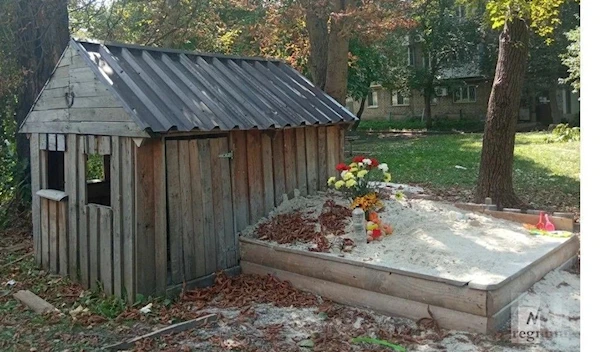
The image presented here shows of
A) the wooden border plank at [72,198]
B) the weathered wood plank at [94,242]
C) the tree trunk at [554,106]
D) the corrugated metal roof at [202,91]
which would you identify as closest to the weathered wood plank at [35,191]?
the wooden border plank at [72,198]

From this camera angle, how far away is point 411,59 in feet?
118

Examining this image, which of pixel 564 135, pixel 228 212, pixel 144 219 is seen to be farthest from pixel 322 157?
pixel 564 135

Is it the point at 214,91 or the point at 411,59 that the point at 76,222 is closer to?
the point at 214,91

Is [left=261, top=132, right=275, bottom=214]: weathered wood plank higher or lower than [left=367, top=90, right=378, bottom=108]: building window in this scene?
lower

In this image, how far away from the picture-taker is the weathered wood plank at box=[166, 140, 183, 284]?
19.6 feet

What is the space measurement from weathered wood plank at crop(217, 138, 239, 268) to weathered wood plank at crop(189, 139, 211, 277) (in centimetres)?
34

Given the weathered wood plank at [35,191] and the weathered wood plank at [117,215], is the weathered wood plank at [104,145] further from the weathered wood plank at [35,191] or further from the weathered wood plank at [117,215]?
the weathered wood plank at [35,191]

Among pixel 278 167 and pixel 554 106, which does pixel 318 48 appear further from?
pixel 554 106

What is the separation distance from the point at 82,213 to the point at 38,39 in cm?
541

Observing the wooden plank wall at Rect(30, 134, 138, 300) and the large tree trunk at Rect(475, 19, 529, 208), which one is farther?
the large tree trunk at Rect(475, 19, 529, 208)

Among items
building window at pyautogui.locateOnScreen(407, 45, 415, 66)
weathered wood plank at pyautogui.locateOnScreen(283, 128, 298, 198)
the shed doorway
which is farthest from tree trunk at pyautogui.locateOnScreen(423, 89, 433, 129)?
the shed doorway

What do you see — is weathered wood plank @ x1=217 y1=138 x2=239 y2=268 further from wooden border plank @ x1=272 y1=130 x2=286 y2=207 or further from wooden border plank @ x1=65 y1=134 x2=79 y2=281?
wooden border plank @ x1=65 y1=134 x2=79 y2=281
